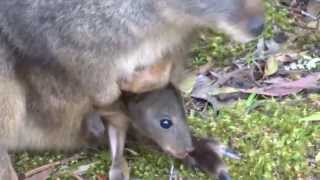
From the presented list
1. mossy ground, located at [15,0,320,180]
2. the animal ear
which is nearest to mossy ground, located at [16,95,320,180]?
mossy ground, located at [15,0,320,180]

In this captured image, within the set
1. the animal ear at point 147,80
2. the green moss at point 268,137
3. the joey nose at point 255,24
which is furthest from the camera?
the green moss at point 268,137

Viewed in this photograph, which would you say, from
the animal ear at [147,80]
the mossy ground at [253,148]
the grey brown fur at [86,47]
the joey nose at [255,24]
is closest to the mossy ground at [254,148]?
the mossy ground at [253,148]

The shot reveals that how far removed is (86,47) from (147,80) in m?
0.32

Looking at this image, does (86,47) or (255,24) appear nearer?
(255,24)

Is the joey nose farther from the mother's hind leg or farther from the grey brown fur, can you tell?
the mother's hind leg

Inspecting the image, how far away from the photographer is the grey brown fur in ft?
13.7

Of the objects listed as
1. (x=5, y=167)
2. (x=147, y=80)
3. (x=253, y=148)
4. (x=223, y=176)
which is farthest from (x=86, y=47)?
(x=253, y=148)

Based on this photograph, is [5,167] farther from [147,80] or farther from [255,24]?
[255,24]

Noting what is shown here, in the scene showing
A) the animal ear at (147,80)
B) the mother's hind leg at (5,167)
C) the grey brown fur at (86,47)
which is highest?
the grey brown fur at (86,47)

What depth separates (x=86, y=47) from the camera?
4285 mm

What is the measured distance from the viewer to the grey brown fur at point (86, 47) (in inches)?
164

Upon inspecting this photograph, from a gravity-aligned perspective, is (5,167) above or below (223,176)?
above

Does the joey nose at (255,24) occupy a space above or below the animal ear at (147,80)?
above

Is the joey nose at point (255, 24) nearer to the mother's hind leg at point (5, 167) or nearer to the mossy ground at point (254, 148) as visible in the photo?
the mossy ground at point (254, 148)
